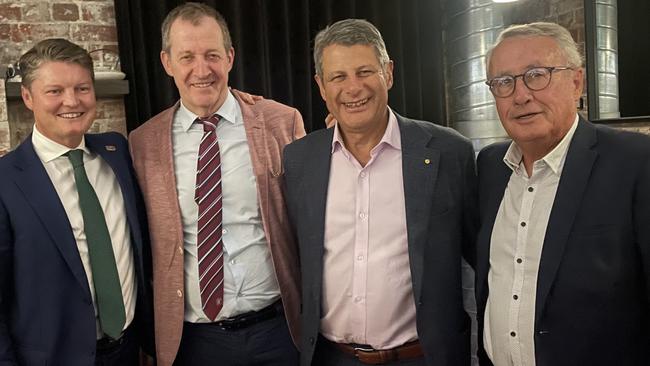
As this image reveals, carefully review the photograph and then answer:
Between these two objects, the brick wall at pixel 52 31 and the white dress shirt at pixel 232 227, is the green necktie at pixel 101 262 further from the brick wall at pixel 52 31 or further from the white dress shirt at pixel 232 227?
the brick wall at pixel 52 31

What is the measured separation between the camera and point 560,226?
1.36 meters

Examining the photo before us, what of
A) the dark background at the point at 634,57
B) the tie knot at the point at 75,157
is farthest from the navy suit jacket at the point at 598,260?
the dark background at the point at 634,57

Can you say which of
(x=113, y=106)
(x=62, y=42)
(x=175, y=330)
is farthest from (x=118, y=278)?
(x=113, y=106)

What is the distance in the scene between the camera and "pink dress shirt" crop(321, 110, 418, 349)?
172 centimetres

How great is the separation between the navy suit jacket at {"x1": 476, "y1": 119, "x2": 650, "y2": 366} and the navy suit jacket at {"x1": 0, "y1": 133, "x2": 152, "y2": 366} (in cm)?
132

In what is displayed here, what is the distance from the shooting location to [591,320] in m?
1.33

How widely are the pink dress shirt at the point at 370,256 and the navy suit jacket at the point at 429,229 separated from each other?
36mm

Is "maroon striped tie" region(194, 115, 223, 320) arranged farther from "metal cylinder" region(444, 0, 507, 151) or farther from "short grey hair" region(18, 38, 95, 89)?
"metal cylinder" region(444, 0, 507, 151)

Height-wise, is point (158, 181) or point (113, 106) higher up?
point (113, 106)

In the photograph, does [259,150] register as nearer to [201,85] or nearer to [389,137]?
[201,85]

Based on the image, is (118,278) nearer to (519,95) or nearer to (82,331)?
(82,331)

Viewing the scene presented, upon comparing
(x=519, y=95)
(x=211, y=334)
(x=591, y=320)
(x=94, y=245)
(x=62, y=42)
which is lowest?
(x=211, y=334)

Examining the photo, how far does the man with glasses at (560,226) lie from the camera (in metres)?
1.31

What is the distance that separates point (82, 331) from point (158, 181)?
544mm
